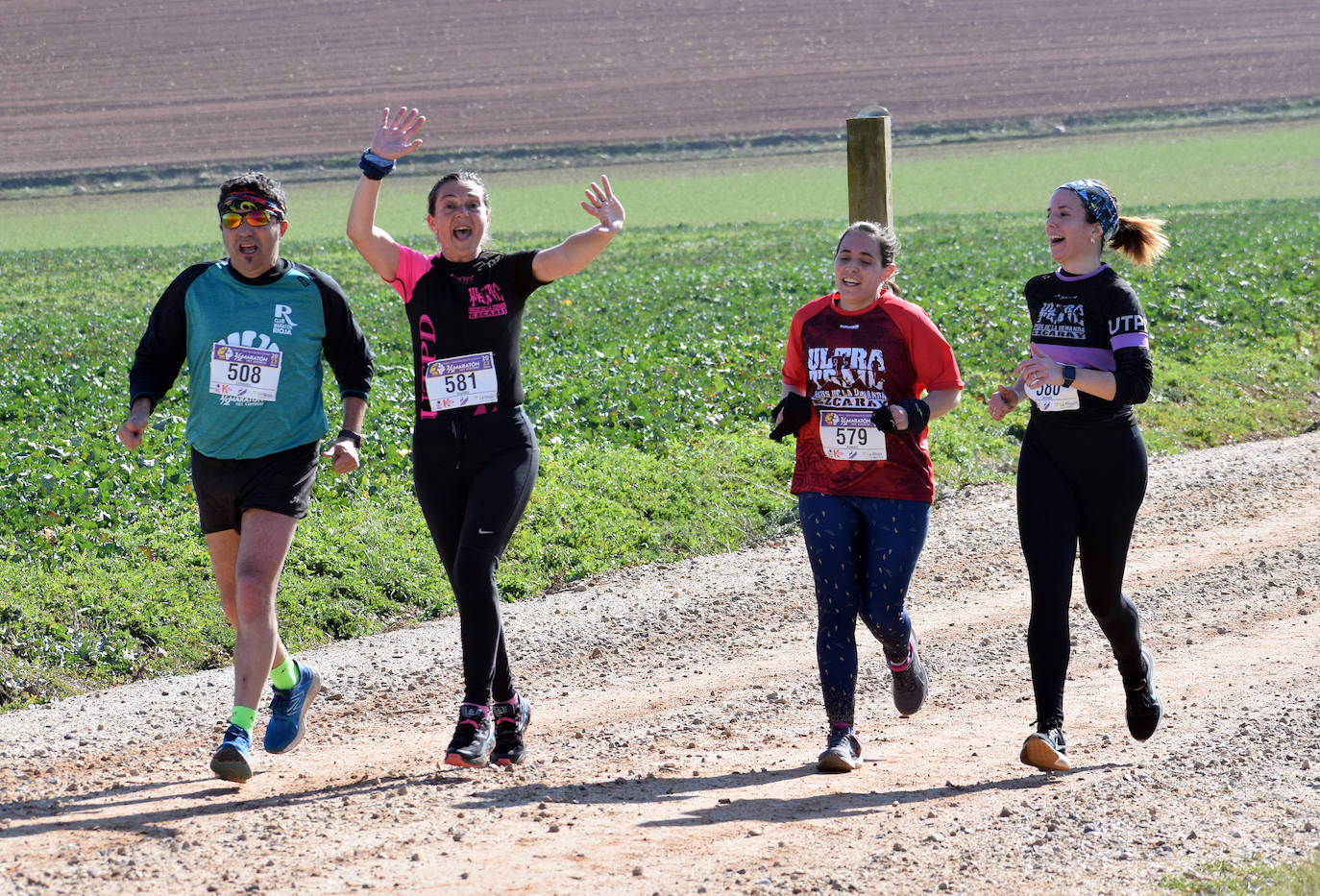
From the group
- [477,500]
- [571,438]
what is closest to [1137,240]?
[477,500]

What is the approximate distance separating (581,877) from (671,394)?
921 cm

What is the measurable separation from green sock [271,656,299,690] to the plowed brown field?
6641 centimetres

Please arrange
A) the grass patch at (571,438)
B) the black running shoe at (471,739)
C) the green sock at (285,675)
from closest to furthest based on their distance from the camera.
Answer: the black running shoe at (471,739) < the green sock at (285,675) < the grass patch at (571,438)

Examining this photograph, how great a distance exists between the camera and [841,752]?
18.0 ft

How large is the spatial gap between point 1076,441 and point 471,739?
2.42 meters

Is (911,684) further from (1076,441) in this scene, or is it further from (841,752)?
(1076,441)

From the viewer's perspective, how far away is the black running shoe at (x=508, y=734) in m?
5.59

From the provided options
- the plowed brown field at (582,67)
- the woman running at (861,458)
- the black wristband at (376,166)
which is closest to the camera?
the woman running at (861,458)

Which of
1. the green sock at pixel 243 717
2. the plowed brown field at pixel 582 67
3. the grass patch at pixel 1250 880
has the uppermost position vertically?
the plowed brown field at pixel 582 67

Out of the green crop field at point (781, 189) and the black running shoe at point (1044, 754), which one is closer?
the black running shoe at point (1044, 754)

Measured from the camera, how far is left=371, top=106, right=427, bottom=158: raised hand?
561cm

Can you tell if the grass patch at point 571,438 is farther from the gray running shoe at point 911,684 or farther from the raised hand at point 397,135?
the gray running shoe at point 911,684

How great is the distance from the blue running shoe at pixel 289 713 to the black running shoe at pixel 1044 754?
2.70m

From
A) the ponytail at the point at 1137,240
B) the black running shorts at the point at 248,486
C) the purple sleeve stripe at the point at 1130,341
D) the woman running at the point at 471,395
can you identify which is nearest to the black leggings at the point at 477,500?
the woman running at the point at 471,395
